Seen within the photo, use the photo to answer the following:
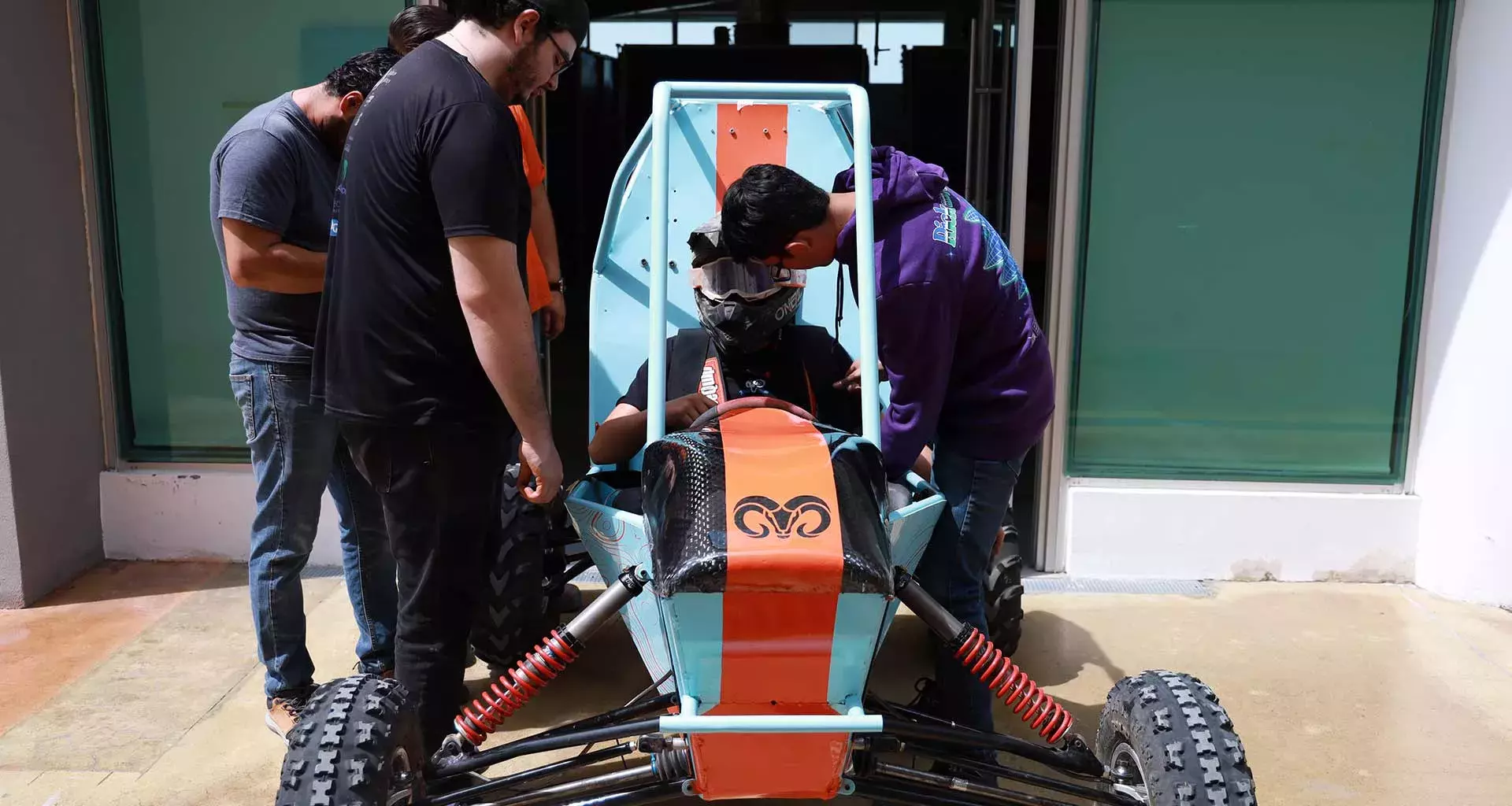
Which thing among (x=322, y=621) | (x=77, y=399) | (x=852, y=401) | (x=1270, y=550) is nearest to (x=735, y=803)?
(x=852, y=401)

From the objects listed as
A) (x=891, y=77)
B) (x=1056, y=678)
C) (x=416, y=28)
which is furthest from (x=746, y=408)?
(x=891, y=77)

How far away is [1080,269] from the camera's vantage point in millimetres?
4445

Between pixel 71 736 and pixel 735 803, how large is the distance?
6.13 ft

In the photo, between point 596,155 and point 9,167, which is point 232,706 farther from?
point 596,155

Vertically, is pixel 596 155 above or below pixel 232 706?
above

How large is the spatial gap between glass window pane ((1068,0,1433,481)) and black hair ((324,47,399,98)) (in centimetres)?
261

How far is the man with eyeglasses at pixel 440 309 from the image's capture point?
2.32m

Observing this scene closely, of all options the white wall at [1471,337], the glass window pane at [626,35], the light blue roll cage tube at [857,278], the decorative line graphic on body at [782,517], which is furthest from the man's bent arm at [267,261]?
the white wall at [1471,337]

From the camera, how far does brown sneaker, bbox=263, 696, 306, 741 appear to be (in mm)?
3145

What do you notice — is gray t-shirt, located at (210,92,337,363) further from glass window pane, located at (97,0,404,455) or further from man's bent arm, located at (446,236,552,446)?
glass window pane, located at (97,0,404,455)

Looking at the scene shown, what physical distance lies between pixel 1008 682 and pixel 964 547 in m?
0.54

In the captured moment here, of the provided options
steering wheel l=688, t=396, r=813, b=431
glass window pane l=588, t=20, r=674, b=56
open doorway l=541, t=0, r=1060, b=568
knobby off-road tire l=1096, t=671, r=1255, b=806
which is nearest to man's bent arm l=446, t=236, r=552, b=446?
steering wheel l=688, t=396, r=813, b=431

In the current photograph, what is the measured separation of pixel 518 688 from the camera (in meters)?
2.38

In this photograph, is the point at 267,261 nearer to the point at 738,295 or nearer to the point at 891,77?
the point at 738,295
